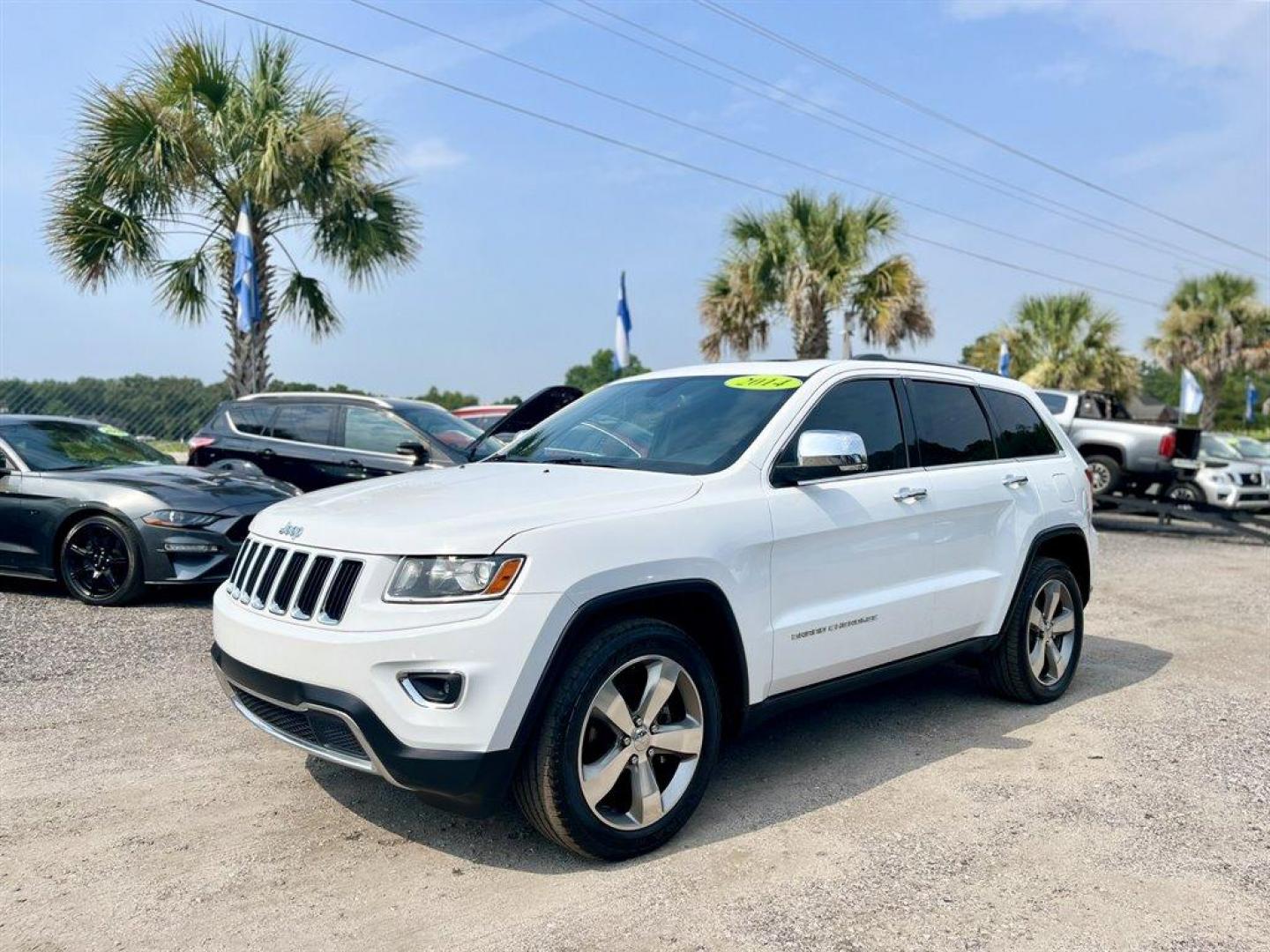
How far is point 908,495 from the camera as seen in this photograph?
432 cm

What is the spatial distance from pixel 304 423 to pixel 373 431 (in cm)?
79

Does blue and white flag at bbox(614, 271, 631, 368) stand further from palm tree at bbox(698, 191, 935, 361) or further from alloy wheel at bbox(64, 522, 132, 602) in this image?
alloy wheel at bbox(64, 522, 132, 602)

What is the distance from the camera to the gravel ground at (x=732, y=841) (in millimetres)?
2936

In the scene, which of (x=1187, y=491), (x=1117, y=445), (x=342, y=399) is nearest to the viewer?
(x=342, y=399)

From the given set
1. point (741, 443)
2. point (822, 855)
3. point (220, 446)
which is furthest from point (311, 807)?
point (220, 446)

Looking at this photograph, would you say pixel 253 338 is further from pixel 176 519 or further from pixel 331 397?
pixel 176 519

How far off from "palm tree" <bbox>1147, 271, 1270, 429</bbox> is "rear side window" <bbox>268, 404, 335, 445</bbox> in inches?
1226

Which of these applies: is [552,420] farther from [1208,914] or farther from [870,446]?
[1208,914]

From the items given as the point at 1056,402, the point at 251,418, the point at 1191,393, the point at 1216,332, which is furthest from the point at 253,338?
the point at 1216,332

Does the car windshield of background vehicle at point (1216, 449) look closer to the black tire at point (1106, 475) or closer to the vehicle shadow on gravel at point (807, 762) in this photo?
the black tire at point (1106, 475)

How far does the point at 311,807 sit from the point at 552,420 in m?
1.96

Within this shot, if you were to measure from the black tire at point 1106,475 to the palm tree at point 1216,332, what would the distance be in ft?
72.1

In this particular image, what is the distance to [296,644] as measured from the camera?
3.19 meters

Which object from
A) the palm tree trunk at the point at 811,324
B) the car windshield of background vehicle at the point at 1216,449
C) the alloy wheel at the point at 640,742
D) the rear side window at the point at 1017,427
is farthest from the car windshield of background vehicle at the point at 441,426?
the car windshield of background vehicle at the point at 1216,449
